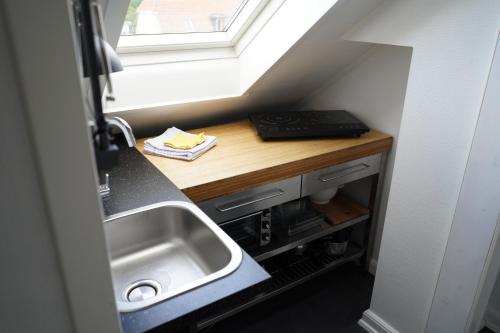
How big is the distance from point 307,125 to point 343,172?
292mm

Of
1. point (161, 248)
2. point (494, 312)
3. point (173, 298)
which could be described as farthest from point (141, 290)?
point (494, 312)

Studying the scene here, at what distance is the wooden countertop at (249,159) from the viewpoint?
4.80ft

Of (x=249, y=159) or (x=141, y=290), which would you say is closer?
Result: (x=141, y=290)

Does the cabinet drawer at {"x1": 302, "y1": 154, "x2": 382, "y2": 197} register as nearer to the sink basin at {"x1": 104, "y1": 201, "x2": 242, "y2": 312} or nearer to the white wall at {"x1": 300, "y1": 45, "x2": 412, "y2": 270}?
the white wall at {"x1": 300, "y1": 45, "x2": 412, "y2": 270}

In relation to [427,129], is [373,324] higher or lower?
lower

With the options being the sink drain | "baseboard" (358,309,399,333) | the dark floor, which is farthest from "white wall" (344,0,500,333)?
the sink drain

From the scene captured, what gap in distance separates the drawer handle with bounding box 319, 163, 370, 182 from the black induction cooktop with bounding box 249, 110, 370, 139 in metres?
0.16

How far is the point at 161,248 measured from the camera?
4.38 ft

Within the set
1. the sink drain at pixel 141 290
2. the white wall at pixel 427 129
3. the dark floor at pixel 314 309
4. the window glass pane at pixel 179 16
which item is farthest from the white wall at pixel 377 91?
the sink drain at pixel 141 290

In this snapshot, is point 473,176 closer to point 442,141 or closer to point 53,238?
point 442,141

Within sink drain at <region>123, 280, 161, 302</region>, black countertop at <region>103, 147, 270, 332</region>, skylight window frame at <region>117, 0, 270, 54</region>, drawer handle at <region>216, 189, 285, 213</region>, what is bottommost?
sink drain at <region>123, 280, 161, 302</region>

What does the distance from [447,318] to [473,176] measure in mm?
590

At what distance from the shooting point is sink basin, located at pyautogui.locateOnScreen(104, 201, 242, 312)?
3.77ft

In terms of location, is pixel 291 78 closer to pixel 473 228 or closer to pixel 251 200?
pixel 251 200
